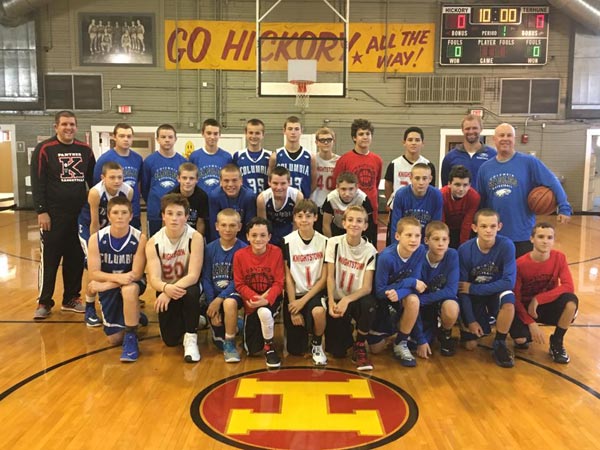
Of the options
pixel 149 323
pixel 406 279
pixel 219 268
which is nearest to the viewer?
pixel 406 279

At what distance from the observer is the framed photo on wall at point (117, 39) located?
1266 centimetres

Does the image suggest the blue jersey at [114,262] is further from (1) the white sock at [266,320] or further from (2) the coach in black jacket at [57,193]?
(1) the white sock at [266,320]

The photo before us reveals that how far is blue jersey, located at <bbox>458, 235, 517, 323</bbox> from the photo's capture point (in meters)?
3.88

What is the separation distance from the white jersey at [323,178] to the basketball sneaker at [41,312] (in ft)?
8.38

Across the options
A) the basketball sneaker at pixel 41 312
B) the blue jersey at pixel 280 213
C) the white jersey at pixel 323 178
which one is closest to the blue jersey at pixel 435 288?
the blue jersey at pixel 280 213

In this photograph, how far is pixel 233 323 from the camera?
3.82 m

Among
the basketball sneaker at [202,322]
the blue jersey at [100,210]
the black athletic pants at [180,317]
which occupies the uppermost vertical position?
the blue jersey at [100,210]

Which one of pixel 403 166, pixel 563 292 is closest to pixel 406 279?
pixel 563 292

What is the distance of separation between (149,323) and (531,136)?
1149 cm

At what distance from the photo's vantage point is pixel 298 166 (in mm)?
4805

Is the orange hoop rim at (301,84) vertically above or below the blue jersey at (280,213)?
above

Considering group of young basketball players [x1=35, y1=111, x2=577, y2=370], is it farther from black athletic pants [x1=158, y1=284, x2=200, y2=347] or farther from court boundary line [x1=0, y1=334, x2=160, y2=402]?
court boundary line [x1=0, y1=334, x2=160, y2=402]

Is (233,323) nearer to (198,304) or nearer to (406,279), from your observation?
(198,304)

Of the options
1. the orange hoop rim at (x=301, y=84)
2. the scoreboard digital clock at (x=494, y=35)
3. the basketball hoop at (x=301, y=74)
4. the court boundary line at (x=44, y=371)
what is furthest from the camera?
the scoreboard digital clock at (x=494, y=35)
